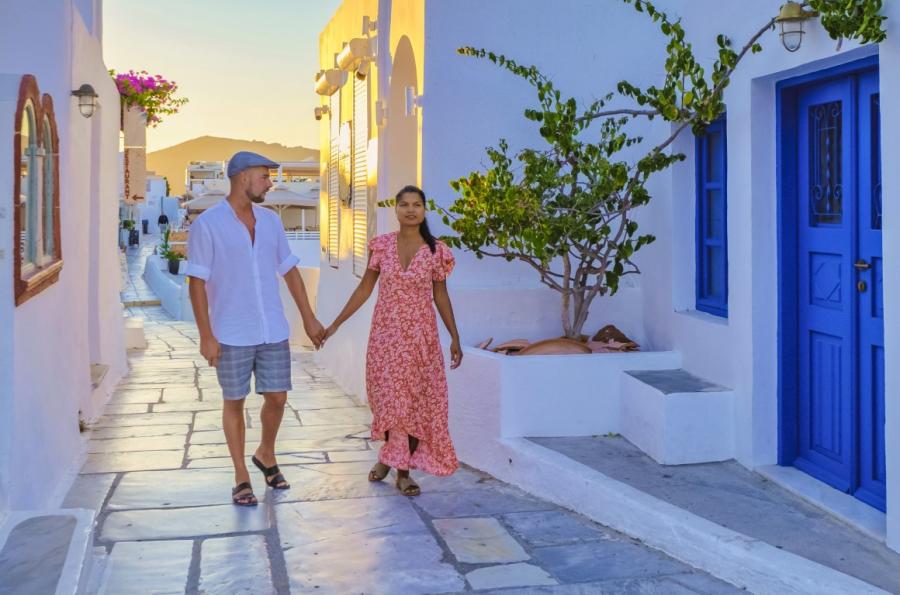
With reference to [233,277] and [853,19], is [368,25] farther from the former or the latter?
[853,19]

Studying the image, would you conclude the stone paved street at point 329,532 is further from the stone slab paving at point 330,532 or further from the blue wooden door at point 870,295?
the blue wooden door at point 870,295

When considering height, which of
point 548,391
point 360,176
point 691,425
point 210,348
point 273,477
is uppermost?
point 360,176

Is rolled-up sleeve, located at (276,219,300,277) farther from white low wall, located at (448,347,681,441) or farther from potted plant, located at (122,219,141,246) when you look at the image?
potted plant, located at (122,219,141,246)

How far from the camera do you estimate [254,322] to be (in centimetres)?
555

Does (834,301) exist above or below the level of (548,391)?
above

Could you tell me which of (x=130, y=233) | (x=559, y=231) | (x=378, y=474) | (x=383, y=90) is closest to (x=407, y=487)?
(x=378, y=474)

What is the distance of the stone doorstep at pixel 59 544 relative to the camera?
3627mm

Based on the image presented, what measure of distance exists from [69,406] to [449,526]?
2667mm

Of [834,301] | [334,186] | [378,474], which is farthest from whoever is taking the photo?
[334,186]

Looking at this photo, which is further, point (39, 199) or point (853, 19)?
point (39, 199)

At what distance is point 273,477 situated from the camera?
598 centimetres

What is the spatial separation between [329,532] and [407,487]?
2.69ft

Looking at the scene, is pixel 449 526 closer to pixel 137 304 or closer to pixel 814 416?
pixel 814 416

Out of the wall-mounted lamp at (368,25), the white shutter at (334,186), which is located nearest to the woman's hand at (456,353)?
the wall-mounted lamp at (368,25)
